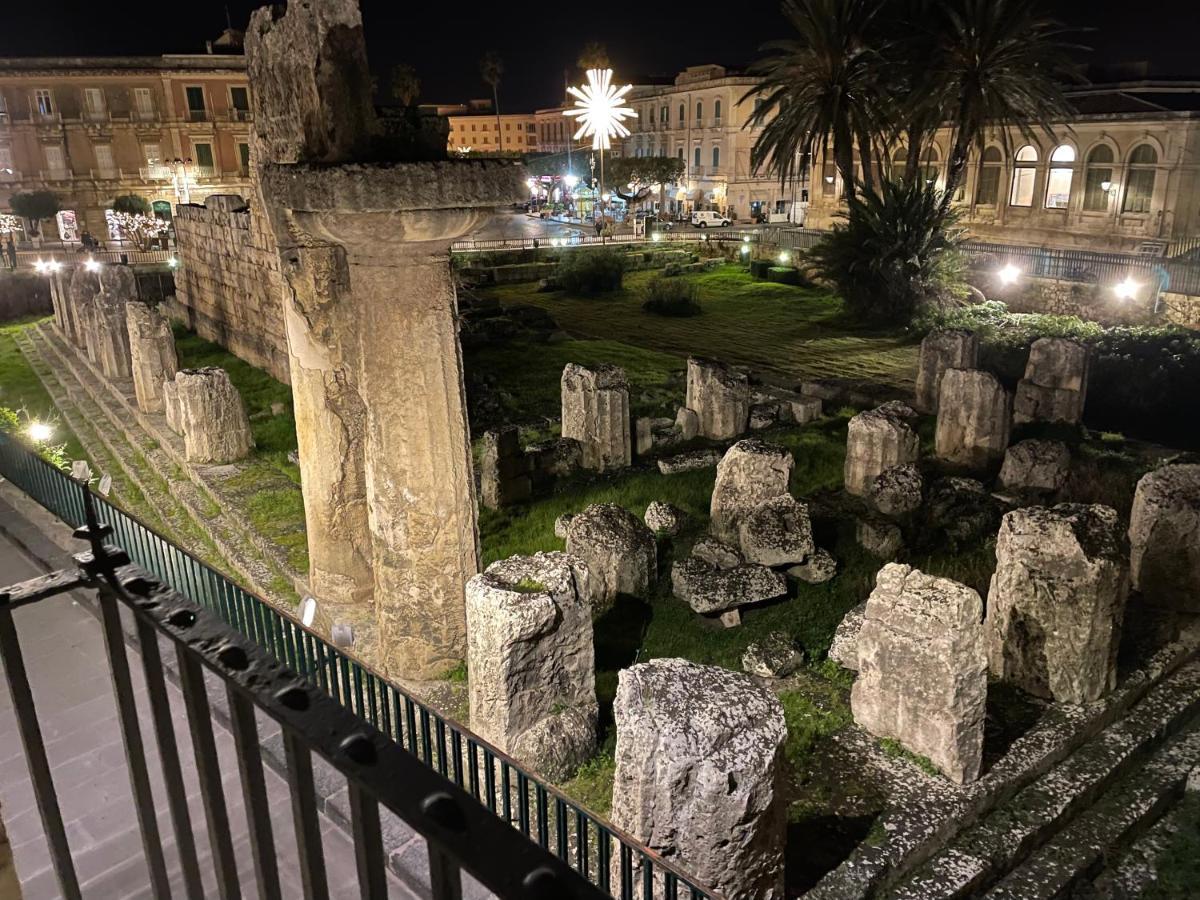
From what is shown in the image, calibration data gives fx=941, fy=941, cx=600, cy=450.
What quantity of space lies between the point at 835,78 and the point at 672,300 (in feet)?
22.7

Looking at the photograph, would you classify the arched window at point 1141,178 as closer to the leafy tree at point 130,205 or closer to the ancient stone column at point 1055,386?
the ancient stone column at point 1055,386

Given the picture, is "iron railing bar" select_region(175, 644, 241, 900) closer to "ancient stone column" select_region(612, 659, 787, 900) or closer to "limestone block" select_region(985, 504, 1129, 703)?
"ancient stone column" select_region(612, 659, 787, 900)

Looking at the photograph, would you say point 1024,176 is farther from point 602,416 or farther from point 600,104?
point 602,416

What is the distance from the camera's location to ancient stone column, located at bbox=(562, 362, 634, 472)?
11.3 m

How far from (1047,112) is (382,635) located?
78.5ft

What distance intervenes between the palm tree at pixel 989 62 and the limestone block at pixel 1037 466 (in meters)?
13.5

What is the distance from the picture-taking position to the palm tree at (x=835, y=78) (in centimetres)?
2334

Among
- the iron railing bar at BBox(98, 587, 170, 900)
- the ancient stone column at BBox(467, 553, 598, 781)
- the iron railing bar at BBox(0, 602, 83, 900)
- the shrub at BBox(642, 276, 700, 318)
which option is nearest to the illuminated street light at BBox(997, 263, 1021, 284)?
the shrub at BBox(642, 276, 700, 318)

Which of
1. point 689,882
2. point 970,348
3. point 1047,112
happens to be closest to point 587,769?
point 689,882

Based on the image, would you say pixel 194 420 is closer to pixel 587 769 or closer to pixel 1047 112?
pixel 587 769

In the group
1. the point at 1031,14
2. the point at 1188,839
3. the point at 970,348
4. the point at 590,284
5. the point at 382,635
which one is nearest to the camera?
the point at 1188,839

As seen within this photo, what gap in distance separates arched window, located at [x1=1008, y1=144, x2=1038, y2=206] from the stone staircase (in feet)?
99.2

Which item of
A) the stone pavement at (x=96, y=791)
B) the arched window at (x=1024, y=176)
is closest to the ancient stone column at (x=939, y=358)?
the stone pavement at (x=96, y=791)

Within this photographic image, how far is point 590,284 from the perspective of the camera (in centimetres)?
2711
